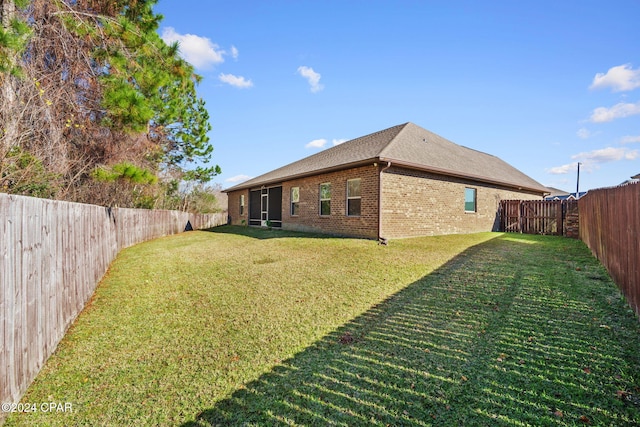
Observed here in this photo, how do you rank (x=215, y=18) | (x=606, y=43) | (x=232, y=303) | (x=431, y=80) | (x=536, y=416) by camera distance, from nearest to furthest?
(x=536, y=416) → (x=232, y=303) → (x=606, y=43) → (x=215, y=18) → (x=431, y=80)

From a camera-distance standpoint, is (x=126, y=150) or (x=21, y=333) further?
(x=126, y=150)

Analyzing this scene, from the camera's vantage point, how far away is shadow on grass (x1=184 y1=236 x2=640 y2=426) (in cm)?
228

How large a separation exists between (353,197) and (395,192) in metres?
1.62

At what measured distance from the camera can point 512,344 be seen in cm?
330

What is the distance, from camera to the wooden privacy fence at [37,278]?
245 centimetres

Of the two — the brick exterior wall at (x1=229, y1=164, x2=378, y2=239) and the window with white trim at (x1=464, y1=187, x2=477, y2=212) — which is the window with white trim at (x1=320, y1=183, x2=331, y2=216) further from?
the window with white trim at (x1=464, y1=187, x2=477, y2=212)

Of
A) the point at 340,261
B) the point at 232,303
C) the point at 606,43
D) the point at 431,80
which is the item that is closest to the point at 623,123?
the point at 606,43

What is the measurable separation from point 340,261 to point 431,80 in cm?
853

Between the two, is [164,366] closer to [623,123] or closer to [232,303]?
[232,303]

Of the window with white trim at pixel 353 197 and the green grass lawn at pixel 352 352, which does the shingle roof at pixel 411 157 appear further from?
the green grass lawn at pixel 352 352

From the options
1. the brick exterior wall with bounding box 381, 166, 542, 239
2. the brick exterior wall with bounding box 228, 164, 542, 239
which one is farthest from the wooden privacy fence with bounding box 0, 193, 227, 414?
the brick exterior wall with bounding box 381, 166, 542, 239

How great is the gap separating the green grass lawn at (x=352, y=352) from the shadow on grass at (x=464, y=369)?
15 millimetres

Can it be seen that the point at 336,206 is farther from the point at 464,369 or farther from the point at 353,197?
the point at 464,369

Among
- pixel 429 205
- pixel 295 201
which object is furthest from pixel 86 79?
pixel 429 205
